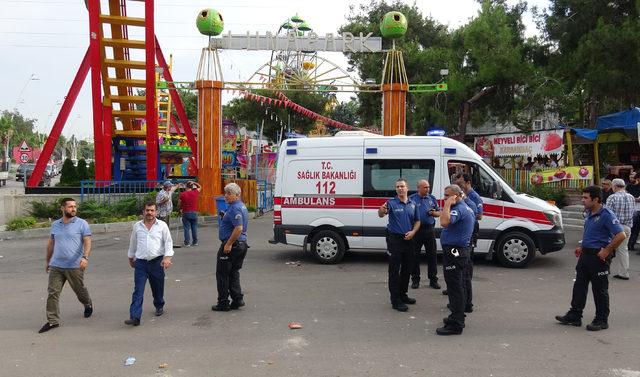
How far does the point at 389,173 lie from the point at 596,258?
4451mm

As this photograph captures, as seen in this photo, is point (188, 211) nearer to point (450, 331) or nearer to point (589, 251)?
point (450, 331)

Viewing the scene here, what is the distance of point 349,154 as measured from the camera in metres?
9.98

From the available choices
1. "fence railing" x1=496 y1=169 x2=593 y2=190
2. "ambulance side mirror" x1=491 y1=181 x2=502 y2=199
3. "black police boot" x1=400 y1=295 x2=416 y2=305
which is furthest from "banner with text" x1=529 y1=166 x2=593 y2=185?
"black police boot" x1=400 y1=295 x2=416 y2=305

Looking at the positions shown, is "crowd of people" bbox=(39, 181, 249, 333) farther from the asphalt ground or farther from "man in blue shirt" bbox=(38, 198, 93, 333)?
the asphalt ground

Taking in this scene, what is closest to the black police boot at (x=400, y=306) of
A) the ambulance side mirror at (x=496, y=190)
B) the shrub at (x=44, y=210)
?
the ambulance side mirror at (x=496, y=190)

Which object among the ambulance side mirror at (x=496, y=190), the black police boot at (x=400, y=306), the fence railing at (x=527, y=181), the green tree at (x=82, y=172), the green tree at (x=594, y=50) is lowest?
the black police boot at (x=400, y=306)

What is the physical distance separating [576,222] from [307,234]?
9.75 metres

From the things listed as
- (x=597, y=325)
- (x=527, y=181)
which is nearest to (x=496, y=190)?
(x=597, y=325)

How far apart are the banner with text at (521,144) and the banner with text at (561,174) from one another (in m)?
0.83

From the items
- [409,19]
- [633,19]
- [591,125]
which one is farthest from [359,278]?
[409,19]

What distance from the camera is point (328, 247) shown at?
10.0 metres

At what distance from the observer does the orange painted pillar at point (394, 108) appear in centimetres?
1903

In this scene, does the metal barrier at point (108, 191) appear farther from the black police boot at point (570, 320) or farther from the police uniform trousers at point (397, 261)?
the black police boot at point (570, 320)

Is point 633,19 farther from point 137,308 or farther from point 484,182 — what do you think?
point 137,308
